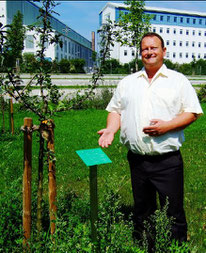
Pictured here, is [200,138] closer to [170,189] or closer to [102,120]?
[102,120]

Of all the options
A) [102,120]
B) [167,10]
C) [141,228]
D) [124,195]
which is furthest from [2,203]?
[167,10]

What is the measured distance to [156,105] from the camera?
2561 millimetres

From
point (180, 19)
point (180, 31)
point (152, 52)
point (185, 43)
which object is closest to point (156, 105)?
point (152, 52)

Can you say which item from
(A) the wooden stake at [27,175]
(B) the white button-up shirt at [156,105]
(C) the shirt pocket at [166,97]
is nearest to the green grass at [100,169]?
(A) the wooden stake at [27,175]

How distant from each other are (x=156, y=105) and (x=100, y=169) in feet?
11.2

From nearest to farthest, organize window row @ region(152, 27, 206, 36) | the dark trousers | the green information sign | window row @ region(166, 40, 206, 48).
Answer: the green information sign
the dark trousers
window row @ region(152, 27, 206, 36)
window row @ region(166, 40, 206, 48)

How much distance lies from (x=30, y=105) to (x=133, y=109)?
32.8 inches

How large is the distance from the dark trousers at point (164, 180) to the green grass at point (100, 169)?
20 centimetres

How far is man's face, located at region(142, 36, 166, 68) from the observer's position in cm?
258

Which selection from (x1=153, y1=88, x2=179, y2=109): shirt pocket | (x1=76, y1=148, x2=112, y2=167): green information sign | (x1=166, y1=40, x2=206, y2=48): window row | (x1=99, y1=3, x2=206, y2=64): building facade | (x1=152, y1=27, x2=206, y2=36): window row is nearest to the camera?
(x1=76, y1=148, x2=112, y2=167): green information sign

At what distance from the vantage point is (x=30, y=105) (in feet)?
8.51

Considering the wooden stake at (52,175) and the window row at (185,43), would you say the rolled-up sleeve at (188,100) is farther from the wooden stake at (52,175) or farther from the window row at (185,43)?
the window row at (185,43)

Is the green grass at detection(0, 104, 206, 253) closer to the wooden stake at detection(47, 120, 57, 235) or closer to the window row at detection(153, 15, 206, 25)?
the wooden stake at detection(47, 120, 57, 235)

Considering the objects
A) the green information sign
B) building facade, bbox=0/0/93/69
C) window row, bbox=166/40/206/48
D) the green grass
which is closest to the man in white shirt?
the green information sign
